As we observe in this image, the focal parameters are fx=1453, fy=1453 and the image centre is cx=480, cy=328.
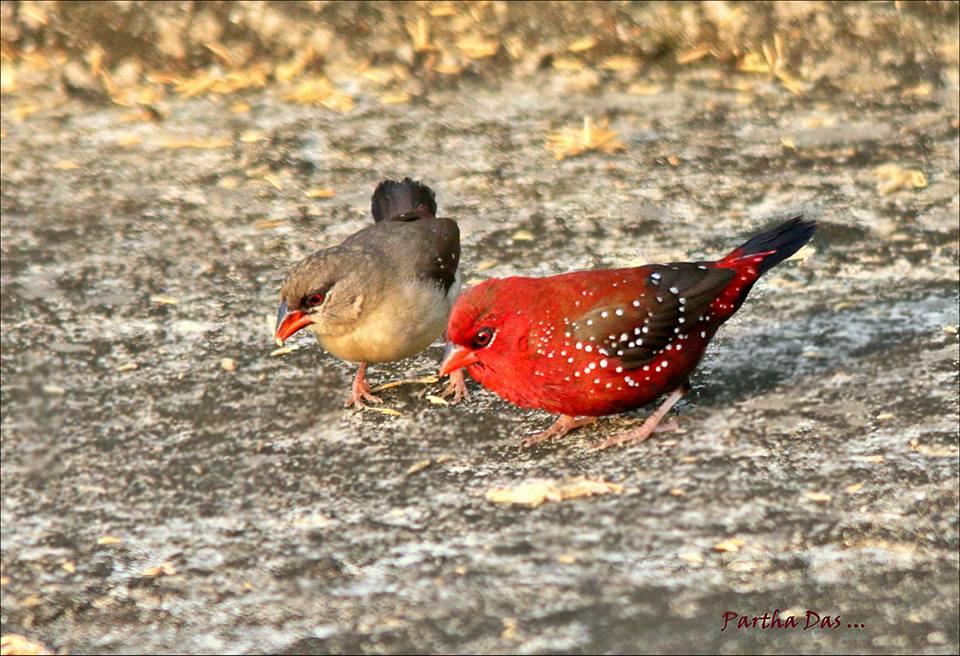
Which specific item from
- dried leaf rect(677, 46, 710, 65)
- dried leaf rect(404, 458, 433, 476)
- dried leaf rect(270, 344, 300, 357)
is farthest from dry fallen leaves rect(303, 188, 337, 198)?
dried leaf rect(404, 458, 433, 476)

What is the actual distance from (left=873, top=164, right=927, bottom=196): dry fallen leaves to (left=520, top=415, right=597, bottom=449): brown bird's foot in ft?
8.10

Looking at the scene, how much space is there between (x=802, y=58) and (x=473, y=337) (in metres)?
4.20

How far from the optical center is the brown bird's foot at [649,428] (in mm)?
5016

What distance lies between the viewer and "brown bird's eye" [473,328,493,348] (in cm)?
474

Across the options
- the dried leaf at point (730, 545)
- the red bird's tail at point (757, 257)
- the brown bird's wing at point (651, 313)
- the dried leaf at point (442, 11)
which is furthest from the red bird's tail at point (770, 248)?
the dried leaf at point (442, 11)

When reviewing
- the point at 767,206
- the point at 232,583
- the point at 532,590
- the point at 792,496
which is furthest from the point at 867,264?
the point at 232,583

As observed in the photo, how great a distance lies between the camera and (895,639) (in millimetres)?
3961

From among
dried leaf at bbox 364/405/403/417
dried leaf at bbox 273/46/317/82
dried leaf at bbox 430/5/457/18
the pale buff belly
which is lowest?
dried leaf at bbox 364/405/403/417

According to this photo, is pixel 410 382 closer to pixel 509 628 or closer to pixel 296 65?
pixel 509 628

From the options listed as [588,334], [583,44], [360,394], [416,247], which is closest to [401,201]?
[416,247]

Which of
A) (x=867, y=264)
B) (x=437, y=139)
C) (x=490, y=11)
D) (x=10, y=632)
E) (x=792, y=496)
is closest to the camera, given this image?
(x=10, y=632)

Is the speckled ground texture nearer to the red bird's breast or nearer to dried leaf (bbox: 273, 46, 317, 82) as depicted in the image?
the red bird's breast

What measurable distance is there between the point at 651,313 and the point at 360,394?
4.08ft

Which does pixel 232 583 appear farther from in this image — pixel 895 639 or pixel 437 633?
pixel 895 639
